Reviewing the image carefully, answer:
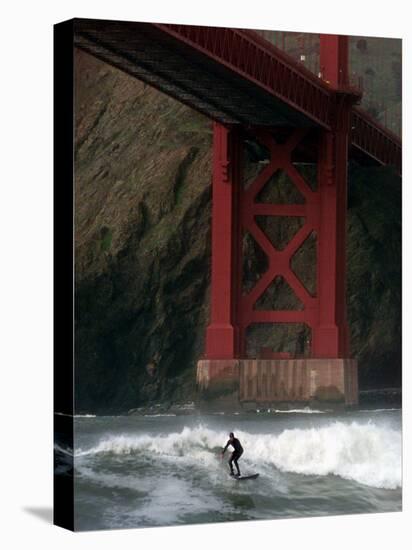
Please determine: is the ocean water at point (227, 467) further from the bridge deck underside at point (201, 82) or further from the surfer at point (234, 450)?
the bridge deck underside at point (201, 82)

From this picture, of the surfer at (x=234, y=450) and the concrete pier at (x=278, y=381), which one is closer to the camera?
the surfer at (x=234, y=450)

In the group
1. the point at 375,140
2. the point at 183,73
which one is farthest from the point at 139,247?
the point at 375,140

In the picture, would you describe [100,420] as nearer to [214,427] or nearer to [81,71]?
[214,427]

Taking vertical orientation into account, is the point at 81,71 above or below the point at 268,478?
above

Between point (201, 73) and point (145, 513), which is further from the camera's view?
point (201, 73)

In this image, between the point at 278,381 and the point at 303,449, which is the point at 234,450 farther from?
the point at 278,381

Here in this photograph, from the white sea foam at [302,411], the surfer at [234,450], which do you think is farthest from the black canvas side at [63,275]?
the white sea foam at [302,411]

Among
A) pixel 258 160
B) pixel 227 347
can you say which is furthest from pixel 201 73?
pixel 227 347
